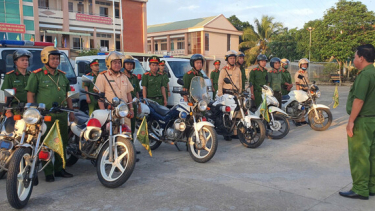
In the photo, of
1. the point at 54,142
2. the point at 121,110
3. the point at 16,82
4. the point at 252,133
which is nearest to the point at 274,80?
the point at 252,133

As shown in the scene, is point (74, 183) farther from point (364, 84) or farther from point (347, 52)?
point (347, 52)

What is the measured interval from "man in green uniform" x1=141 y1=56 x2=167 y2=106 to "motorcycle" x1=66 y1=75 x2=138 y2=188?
2.48 m

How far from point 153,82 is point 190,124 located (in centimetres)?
179

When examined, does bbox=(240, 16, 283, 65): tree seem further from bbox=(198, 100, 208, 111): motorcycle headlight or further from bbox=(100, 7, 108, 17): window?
bbox=(198, 100, 208, 111): motorcycle headlight

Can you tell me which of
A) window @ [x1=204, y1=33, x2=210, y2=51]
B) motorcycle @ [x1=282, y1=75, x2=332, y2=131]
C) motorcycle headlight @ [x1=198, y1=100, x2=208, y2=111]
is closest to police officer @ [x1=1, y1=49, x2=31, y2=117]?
motorcycle headlight @ [x1=198, y1=100, x2=208, y2=111]

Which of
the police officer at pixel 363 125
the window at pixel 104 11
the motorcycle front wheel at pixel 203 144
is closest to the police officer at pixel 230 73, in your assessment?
the motorcycle front wheel at pixel 203 144

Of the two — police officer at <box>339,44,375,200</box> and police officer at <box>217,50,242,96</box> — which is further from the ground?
police officer at <box>217,50,242,96</box>

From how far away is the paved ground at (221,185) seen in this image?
12.3 ft

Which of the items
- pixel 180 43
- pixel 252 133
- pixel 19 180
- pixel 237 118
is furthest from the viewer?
pixel 180 43

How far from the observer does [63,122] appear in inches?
181

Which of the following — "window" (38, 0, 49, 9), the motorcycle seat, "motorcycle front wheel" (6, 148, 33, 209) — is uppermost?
"window" (38, 0, 49, 9)

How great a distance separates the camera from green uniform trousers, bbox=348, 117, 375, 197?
384 cm

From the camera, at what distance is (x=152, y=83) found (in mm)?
7141

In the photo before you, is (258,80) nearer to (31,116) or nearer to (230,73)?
(230,73)
